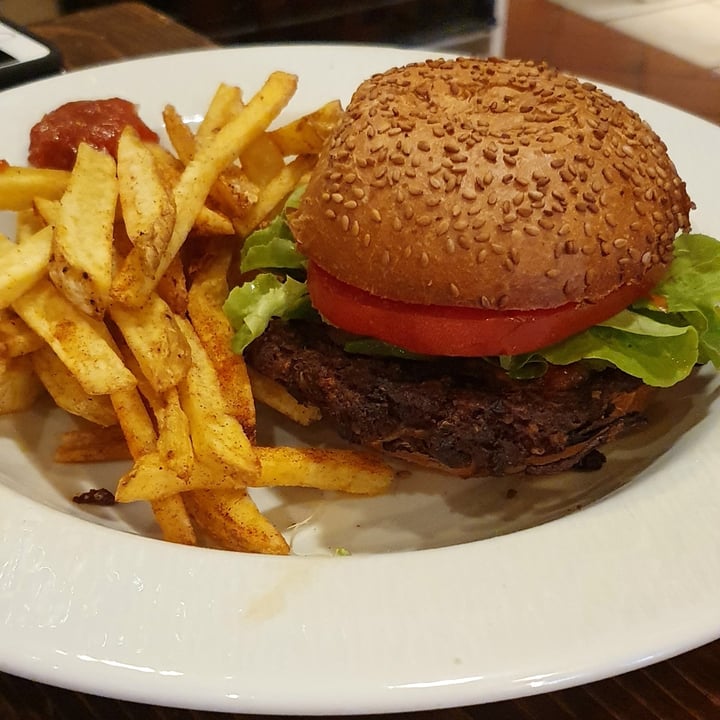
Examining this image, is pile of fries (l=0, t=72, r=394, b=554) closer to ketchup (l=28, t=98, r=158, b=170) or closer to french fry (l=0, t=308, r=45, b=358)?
french fry (l=0, t=308, r=45, b=358)

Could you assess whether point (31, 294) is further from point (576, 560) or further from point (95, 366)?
point (576, 560)

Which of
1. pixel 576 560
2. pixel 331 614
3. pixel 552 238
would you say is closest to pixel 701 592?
pixel 576 560

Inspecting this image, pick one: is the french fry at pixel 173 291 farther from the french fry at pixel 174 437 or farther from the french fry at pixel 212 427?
the french fry at pixel 174 437

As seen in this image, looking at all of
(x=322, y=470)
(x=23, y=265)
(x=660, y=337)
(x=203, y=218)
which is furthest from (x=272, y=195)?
(x=660, y=337)

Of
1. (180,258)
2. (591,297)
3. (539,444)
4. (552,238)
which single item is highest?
(552,238)

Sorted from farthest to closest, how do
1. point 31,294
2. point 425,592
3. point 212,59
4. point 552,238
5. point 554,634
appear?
point 212,59, point 31,294, point 552,238, point 425,592, point 554,634

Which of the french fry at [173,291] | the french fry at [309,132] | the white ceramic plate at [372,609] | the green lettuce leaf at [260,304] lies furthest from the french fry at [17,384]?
the french fry at [309,132]
